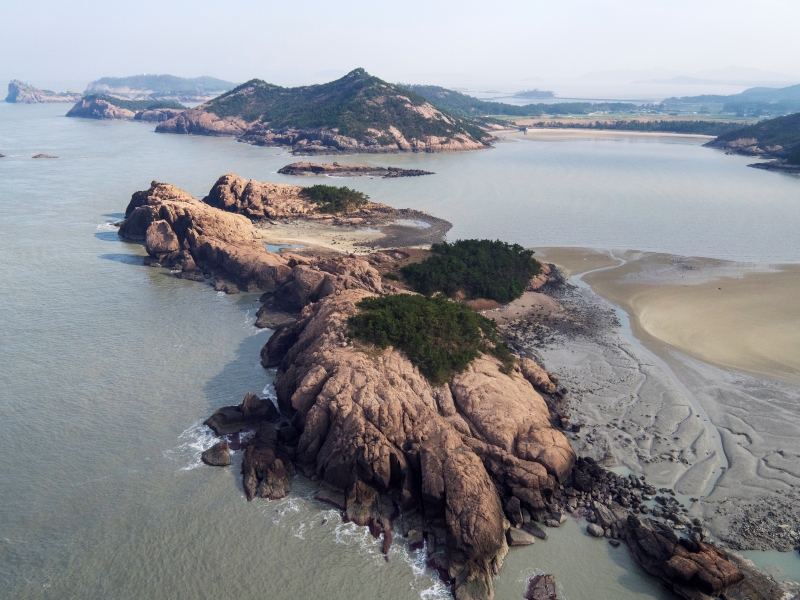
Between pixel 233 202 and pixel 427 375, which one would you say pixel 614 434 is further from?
pixel 233 202

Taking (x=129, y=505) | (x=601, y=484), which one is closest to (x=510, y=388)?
(x=601, y=484)

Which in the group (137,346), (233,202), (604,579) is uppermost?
(233,202)

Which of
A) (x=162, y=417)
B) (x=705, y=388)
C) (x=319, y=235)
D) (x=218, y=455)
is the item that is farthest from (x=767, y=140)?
(x=218, y=455)

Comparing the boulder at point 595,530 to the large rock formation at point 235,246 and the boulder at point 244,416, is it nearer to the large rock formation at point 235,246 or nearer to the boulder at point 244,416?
the boulder at point 244,416

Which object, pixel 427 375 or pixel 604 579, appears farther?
pixel 427 375

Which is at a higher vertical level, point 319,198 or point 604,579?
point 319,198

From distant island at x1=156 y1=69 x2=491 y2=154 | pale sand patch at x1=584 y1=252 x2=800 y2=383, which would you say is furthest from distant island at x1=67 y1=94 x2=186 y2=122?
pale sand patch at x1=584 y1=252 x2=800 y2=383

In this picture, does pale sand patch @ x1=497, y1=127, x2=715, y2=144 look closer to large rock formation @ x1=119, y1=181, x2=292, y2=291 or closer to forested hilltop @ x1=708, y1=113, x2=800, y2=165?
forested hilltop @ x1=708, y1=113, x2=800, y2=165

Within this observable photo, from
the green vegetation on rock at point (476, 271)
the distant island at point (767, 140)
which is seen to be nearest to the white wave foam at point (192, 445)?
the green vegetation on rock at point (476, 271)
